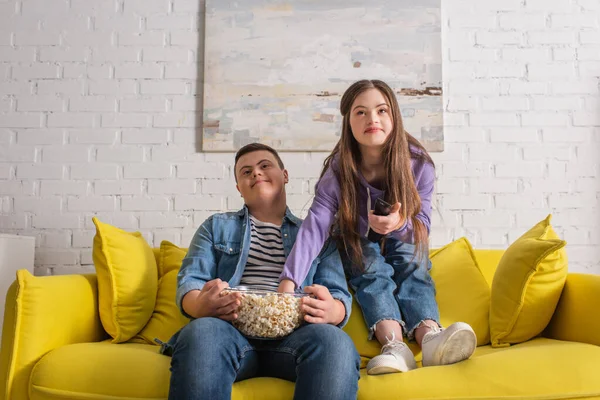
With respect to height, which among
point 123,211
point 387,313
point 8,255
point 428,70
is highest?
point 428,70

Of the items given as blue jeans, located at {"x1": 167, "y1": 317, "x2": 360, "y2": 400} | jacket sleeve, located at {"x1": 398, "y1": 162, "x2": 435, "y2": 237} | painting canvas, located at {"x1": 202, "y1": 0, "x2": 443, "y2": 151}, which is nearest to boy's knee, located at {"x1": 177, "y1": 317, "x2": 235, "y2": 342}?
blue jeans, located at {"x1": 167, "y1": 317, "x2": 360, "y2": 400}

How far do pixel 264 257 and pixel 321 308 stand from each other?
0.37m

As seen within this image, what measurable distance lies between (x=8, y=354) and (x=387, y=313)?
42.2 inches

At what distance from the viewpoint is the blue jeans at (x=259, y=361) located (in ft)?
4.13

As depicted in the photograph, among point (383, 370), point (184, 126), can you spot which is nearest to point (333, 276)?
point (383, 370)

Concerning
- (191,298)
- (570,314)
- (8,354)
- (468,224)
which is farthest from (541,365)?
(8,354)

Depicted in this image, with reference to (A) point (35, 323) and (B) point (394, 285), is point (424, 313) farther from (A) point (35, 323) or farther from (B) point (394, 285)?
(A) point (35, 323)

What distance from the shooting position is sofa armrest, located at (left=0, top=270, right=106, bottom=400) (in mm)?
1507

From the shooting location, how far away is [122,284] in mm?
1812

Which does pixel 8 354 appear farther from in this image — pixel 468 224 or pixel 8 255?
pixel 468 224

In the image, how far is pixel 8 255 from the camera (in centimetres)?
221

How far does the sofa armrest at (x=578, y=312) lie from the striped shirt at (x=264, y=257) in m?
0.87

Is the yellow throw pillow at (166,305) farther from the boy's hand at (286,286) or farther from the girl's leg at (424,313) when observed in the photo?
the girl's leg at (424,313)

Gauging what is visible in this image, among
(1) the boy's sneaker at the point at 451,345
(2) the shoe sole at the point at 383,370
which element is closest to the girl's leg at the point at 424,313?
(1) the boy's sneaker at the point at 451,345
